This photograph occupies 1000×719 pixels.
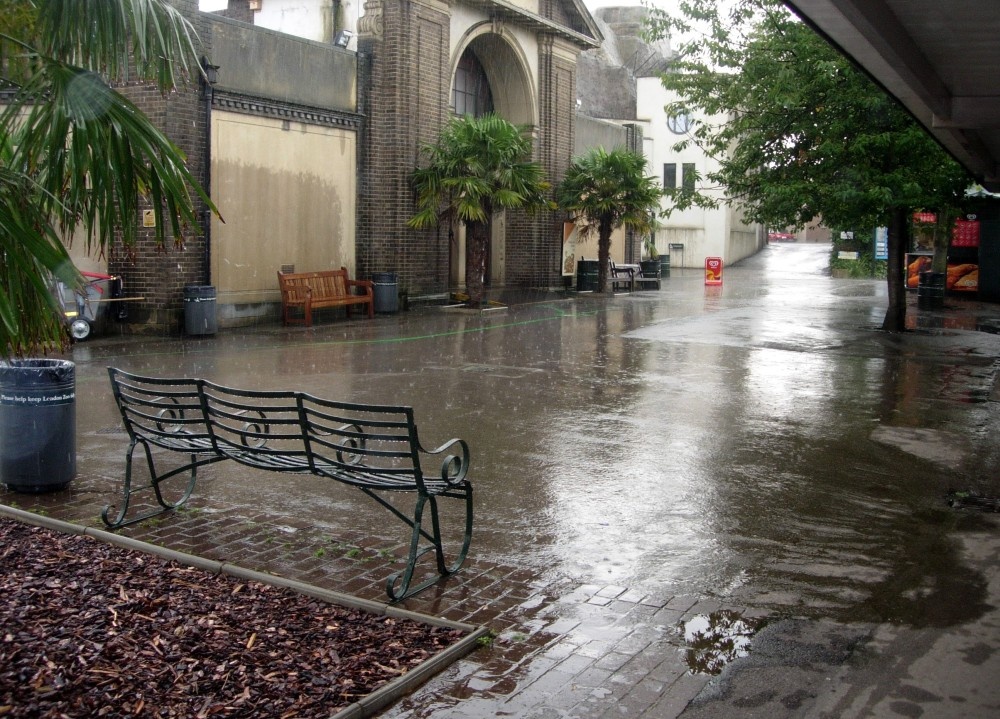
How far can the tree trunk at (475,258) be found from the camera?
2383 centimetres

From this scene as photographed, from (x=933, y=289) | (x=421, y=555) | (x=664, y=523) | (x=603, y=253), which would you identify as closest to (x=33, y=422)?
(x=421, y=555)

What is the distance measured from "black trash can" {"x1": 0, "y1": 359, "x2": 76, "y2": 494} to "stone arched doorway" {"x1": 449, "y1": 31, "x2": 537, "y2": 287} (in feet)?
66.1

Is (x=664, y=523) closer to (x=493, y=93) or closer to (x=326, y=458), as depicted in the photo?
(x=326, y=458)

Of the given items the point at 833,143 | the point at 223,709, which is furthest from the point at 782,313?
the point at 223,709

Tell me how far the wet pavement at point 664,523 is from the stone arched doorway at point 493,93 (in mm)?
12228

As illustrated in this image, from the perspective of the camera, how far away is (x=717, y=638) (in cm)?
512

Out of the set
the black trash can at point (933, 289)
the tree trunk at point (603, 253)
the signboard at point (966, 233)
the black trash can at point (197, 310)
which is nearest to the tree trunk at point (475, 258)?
the tree trunk at point (603, 253)

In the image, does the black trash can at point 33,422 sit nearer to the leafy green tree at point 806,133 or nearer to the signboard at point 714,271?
the leafy green tree at point 806,133

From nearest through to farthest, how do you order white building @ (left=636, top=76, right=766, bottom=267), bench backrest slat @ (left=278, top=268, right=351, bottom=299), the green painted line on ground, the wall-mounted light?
1. the green painted line on ground
2. the wall-mounted light
3. bench backrest slat @ (left=278, top=268, right=351, bottom=299)
4. white building @ (left=636, top=76, right=766, bottom=267)

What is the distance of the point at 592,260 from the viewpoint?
32562 mm

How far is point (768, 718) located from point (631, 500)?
350 centimetres

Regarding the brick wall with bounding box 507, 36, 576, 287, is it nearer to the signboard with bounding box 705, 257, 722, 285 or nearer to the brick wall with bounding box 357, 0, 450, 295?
the brick wall with bounding box 357, 0, 450, 295

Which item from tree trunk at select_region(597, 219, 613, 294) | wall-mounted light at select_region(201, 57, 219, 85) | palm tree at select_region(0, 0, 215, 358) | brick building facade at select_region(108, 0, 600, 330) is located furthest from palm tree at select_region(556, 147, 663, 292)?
palm tree at select_region(0, 0, 215, 358)

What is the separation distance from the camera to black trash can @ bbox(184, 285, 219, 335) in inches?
708
